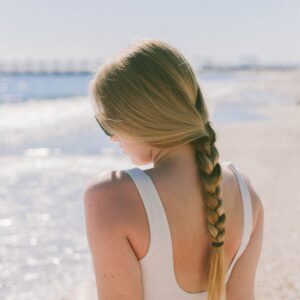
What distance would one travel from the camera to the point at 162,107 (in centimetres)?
149

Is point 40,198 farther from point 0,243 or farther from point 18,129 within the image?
point 18,129

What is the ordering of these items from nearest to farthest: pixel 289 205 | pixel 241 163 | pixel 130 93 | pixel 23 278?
pixel 130 93 < pixel 23 278 < pixel 289 205 < pixel 241 163

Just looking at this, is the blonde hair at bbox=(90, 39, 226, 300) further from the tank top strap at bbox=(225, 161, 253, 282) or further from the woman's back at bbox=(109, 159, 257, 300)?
the tank top strap at bbox=(225, 161, 253, 282)

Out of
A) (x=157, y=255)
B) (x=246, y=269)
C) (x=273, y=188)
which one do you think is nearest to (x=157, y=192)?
(x=157, y=255)

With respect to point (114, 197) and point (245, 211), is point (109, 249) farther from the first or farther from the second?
point (245, 211)

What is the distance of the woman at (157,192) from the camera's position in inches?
58.0

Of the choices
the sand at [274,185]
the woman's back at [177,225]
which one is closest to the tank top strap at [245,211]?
the woman's back at [177,225]

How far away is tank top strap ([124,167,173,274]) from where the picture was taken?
1477 mm

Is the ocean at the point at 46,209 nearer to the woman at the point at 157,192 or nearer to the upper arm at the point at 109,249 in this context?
the woman at the point at 157,192

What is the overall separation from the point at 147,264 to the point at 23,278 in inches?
111

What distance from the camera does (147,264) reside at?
1537 millimetres

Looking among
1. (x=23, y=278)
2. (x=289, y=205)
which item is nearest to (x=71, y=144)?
(x=289, y=205)

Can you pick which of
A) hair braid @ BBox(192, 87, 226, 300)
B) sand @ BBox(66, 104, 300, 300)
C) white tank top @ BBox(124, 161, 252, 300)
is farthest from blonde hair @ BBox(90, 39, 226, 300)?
sand @ BBox(66, 104, 300, 300)

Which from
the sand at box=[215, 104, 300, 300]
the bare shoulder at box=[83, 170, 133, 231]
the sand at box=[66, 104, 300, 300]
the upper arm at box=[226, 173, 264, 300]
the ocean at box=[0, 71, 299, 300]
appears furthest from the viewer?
the ocean at box=[0, 71, 299, 300]
